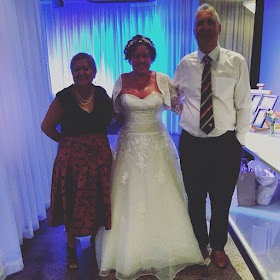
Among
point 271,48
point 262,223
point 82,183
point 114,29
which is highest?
point 114,29

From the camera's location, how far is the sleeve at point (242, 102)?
1530mm

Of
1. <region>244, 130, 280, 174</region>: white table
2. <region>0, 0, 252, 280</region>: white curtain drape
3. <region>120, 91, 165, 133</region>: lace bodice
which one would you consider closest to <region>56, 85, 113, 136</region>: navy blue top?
<region>120, 91, 165, 133</region>: lace bodice

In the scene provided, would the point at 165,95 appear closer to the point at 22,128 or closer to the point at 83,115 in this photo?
the point at 83,115

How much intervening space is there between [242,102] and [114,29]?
14.5ft

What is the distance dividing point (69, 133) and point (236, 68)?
107cm

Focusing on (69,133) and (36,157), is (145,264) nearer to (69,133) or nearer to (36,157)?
(69,133)

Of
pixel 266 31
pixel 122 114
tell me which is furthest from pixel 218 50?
pixel 266 31

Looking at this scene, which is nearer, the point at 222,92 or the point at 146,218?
the point at 222,92

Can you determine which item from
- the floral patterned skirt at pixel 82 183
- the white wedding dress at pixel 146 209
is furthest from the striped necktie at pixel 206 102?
the floral patterned skirt at pixel 82 183

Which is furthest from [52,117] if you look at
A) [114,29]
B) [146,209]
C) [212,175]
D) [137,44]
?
[114,29]

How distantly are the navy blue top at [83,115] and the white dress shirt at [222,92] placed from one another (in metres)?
0.51

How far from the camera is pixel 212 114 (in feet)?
5.06

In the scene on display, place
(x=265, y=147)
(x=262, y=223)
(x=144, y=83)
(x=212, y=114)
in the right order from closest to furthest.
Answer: (x=212, y=114) < (x=144, y=83) < (x=265, y=147) < (x=262, y=223)

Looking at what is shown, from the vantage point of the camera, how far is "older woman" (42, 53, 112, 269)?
63.3 inches
